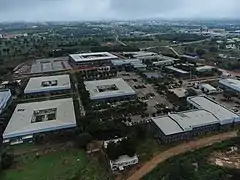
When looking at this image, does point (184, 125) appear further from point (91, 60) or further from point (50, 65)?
point (50, 65)

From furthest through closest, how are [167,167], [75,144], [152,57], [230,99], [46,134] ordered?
[152,57]
[230,99]
[46,134]
[75,144]
[167,167]

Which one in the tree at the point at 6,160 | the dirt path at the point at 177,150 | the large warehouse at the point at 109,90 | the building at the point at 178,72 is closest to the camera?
the dirt path at the point at 177,150

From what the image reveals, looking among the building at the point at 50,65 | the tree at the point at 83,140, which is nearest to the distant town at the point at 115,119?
the tree at the point at 83,140

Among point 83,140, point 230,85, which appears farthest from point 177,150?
point 230,85

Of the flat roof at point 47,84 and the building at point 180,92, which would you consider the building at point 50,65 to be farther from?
the building at point 180,92

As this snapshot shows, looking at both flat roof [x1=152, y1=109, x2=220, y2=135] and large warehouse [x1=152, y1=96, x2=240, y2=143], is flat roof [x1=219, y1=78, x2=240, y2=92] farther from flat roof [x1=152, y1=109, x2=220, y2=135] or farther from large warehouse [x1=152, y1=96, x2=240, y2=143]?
flat roof [x1=152, y1=109, x2=220, y2=135]

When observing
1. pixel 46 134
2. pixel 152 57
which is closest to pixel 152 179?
pixel 46 134

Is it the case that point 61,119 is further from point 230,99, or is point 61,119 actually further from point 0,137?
point 230,99
